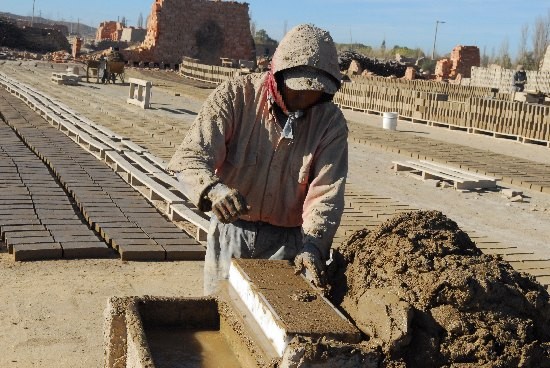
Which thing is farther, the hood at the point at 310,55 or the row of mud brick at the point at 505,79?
the row of mud brick at the point at 505,79

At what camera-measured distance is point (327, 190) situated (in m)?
2.71

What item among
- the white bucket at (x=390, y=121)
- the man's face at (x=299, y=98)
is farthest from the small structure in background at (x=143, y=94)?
the man's face at (x=299, y=98)

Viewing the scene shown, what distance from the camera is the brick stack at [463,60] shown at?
1335 inches

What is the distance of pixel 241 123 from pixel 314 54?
0.41 metres

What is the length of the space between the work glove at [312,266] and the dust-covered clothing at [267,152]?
0.70 feet

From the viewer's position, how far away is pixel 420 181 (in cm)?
1062

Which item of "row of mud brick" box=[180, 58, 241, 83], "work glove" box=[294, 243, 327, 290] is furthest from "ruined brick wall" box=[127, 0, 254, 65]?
"work glove" box=[294, 243, 327, 290]

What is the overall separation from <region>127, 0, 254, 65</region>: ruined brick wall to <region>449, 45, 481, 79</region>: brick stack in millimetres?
11081

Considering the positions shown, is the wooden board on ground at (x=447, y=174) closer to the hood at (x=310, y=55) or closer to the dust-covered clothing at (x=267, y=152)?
the dust-covered clothing at (x=267, y=152)

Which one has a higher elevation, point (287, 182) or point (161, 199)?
point (287, 182)

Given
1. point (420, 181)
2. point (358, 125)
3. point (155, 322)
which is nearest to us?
point (155, 322)

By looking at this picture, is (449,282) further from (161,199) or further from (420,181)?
(420,181)

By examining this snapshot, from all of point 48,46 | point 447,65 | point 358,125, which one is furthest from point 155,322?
point 48,46

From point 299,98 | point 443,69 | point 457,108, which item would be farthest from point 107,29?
point 299,98
